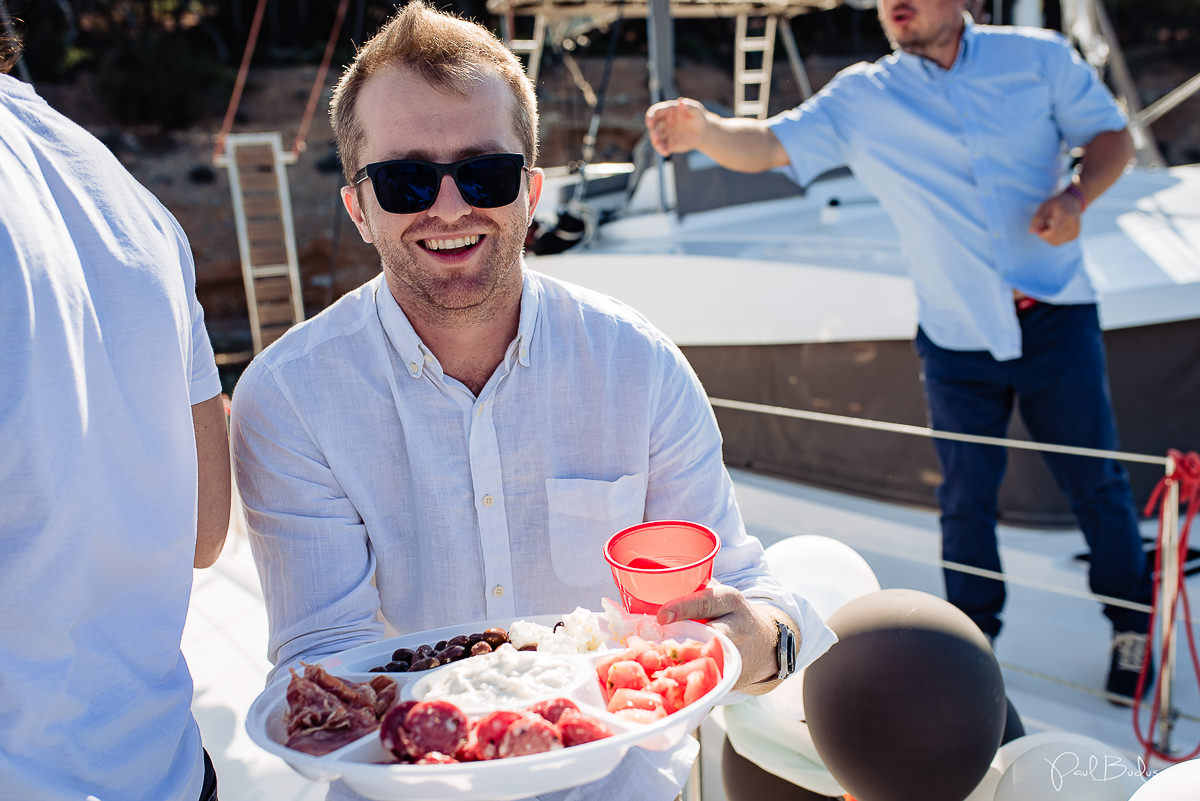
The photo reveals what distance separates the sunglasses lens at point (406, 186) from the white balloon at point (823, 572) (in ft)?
3.81

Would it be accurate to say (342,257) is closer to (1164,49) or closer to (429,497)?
(429,497)

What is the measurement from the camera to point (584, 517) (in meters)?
1.47

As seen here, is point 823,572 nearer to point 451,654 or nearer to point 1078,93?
point 451,654

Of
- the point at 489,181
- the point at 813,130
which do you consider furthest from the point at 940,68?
the point at 489,181

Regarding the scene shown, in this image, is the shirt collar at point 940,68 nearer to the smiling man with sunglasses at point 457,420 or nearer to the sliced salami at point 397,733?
the smiling man with sunglasses at point 457,420

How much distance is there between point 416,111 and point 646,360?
1.72ft

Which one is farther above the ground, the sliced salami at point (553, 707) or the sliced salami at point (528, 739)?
the sliced salami at point (528, 739)

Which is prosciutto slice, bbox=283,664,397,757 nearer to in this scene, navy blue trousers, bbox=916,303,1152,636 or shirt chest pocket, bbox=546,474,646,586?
shirt chest pocket, bbox=546,474,646,586

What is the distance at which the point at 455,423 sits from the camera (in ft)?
4.79

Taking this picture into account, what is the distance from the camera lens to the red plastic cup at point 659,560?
3.62ft

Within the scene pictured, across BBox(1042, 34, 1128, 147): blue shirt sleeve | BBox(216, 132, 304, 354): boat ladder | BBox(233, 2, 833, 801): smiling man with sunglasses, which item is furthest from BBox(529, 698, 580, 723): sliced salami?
BBox(216, 132, 304, 354): boat ladder

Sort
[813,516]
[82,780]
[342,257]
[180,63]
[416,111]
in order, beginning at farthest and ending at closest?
[180,63], [342,257], [813,516], [416,111], [82,780]

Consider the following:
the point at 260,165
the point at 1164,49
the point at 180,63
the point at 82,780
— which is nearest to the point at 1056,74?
the point at 82,780
